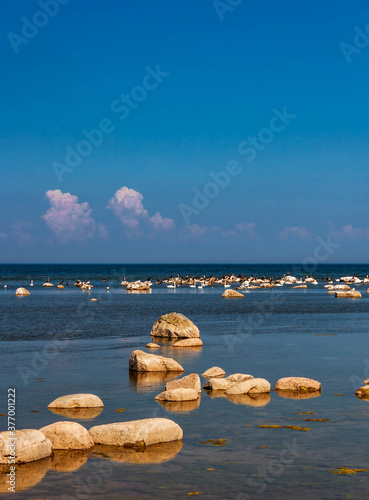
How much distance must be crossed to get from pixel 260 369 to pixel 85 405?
905 centimetres

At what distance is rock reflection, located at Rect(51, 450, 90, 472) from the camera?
13875 mm

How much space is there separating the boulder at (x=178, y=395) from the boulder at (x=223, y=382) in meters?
1.61

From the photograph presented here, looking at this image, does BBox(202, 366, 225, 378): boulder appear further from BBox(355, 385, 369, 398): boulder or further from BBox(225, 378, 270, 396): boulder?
BBox(355, 385, 369, 398): boulder

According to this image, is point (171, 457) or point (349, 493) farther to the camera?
point (171, 457)

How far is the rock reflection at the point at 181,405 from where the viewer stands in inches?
744

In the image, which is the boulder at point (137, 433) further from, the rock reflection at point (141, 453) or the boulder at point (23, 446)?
the boulder at point (23, 446)

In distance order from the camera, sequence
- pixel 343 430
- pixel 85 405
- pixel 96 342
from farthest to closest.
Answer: pixel 96 342, pixel 85 405, pixel 343 430

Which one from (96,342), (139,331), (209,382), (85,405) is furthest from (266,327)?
(85,405)

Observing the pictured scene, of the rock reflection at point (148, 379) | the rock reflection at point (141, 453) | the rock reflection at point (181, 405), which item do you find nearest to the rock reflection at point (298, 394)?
the rock reflection at point (181, 405)

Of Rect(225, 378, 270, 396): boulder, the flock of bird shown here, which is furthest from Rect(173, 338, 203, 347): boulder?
the flock of bird

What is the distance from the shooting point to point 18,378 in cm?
2383

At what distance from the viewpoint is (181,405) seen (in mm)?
19453

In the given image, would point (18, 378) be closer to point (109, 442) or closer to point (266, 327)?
point (109, 442)

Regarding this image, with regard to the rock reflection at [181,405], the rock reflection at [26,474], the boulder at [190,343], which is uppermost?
the boulder at [190,343]
